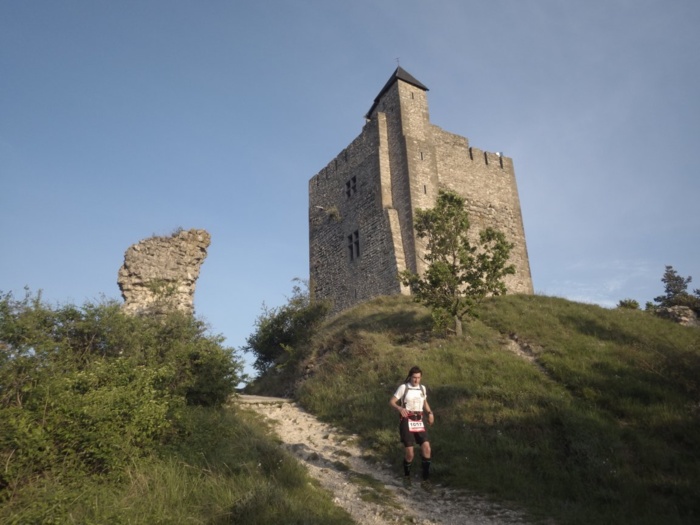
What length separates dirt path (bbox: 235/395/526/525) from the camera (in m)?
6.23

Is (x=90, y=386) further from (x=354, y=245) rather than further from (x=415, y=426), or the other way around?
(x=354, y=245)

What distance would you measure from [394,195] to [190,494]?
64.2 ft

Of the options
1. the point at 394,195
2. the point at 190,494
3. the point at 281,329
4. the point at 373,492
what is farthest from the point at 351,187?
the point at 190,494

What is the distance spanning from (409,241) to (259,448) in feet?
50.2

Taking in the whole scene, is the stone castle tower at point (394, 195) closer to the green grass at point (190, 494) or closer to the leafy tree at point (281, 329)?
the leafy tree at point (281, 329)

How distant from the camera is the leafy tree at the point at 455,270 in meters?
14.7

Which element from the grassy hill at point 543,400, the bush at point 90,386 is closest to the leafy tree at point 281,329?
the grassy hill at point 543,400

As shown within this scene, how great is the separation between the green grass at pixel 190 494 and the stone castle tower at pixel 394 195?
1494 centimetres

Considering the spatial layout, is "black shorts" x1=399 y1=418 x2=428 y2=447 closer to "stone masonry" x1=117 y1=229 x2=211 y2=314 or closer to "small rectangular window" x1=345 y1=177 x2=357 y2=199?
"stone masonry" x1=117 y1=229 x2=211 y2=314

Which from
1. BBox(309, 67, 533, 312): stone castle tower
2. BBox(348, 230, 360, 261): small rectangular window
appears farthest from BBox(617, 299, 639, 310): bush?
BBox(348, 230, 360, 261): small rectangular window

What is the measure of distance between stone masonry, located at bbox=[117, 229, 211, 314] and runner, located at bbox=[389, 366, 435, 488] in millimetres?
7320

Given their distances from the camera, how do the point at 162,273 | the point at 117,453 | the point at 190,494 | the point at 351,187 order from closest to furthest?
the point at 190,494
the point at 117,453
the point at 162,273
the point at 351,187

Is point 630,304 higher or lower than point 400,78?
lower

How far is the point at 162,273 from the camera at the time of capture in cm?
1316
